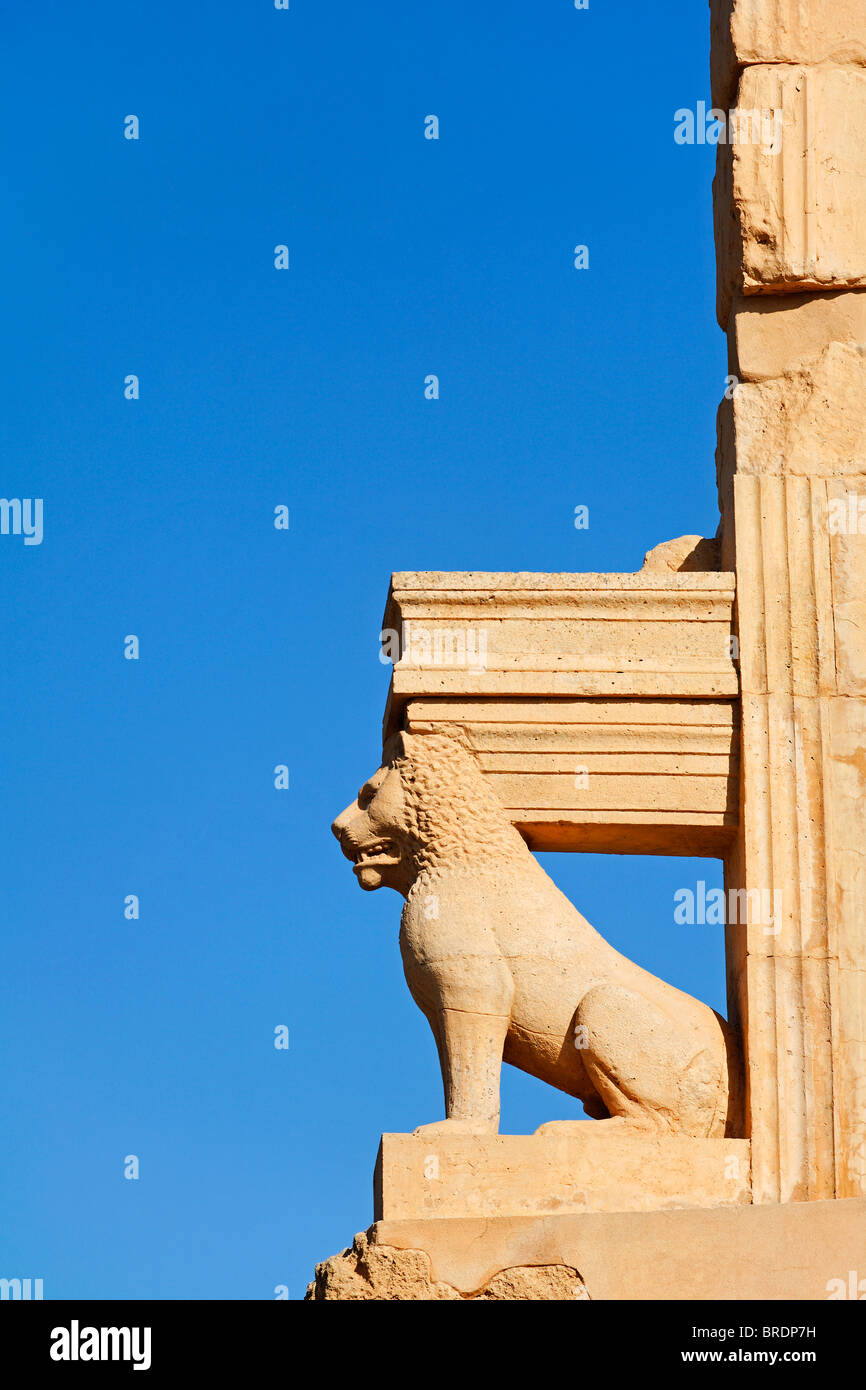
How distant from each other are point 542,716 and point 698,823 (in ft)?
2.34

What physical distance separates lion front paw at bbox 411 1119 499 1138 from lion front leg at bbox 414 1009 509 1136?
63mm

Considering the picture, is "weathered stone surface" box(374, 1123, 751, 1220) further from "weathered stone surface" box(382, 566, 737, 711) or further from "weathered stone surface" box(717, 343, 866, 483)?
"weathered stone surface" box(717, 343, 866, 483)

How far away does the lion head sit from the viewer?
29.5 ft

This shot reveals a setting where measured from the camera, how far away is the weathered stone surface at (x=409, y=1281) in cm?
775

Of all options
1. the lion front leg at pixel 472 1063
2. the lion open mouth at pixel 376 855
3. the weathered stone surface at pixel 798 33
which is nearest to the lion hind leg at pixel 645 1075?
the lion front leg at pixel 472 1063

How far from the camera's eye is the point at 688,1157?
27.6ft

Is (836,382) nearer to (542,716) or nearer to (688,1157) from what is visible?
(542,716)

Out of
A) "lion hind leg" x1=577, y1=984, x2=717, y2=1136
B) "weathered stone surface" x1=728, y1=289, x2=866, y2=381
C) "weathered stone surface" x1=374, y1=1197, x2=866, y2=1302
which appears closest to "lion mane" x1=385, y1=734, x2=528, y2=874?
"lion hind leg" x1=577, y1=984, x2=717, y2=1136

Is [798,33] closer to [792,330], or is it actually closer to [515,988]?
[792,330]

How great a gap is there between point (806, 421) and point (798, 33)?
5.44 feet

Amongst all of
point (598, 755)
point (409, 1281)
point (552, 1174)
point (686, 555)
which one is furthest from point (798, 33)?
point (409, 1281)

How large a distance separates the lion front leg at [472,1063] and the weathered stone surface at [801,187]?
3132mm

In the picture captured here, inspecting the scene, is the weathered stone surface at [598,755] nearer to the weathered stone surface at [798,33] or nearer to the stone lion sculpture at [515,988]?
the stone lion sculpture at [515,988]
